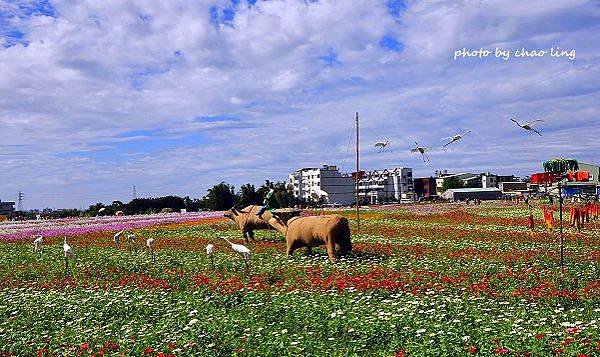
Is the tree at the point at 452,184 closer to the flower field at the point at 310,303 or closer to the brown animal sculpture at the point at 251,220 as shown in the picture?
the brown animal sculpture at the point at 251,220

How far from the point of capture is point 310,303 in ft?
34.2

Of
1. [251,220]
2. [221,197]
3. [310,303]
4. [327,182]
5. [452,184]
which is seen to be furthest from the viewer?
[327,182]

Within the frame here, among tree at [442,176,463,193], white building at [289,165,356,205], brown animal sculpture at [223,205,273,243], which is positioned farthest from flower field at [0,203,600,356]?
white building at [289,165,356,205]

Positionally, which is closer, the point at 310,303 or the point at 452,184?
the point at 310,303

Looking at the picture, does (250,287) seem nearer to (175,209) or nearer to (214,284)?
(214,284)

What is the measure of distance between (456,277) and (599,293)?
3039 mm

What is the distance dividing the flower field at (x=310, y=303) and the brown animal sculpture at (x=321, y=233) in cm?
47

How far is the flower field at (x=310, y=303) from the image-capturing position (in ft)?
25.6

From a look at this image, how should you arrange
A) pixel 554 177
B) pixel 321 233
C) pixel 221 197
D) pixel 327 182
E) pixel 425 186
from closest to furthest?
pixel 554 177
pixel 321 233
pixel 221 197
pixel 327 182
pixel 425 186

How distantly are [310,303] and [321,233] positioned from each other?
6679 mm

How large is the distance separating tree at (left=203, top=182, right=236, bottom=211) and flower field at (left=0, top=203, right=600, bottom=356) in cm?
4921

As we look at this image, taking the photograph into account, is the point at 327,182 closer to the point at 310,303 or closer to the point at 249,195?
the point at 249,195

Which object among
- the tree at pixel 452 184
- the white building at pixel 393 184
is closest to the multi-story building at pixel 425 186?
the white building at pixel 393 184


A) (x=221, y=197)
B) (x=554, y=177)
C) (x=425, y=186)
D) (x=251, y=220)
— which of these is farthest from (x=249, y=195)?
(x=425, y=186)
